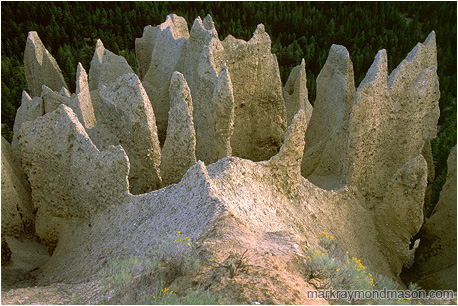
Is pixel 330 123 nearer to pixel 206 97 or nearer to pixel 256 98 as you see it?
pixel 256 98

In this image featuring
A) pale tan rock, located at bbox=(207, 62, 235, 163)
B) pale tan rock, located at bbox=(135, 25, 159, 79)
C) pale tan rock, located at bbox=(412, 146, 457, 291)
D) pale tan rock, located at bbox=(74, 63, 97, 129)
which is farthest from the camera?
pale tan rock, located at bbox=(135, 25, 159, 79)

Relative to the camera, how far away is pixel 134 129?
283 inches

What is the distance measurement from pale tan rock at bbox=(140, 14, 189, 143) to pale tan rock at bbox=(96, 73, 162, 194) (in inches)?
91.3

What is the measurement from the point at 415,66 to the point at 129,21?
1697cm

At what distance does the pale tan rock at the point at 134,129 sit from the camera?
714 cm

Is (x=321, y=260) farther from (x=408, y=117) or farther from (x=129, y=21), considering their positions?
(x=129, y=21)

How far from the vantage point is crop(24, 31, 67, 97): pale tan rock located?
11211mm

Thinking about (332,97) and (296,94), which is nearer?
(332,97)

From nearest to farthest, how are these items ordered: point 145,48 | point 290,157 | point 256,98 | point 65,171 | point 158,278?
1. point 158,278
2. point 290,157
3. point 65,171
4. point 256,98
5. point 145,48

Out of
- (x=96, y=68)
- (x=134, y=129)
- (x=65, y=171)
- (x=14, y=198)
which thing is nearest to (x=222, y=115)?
(x=134, y=129)

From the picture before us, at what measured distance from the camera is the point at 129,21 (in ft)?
75.2

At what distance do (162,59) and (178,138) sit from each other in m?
4.61

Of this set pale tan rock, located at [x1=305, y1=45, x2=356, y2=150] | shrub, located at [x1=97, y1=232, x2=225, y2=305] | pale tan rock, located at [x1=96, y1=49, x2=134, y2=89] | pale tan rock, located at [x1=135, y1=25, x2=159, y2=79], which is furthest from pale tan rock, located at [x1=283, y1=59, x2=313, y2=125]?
shrub, located at [x1=97, y1=232, x2=225, y2=305]

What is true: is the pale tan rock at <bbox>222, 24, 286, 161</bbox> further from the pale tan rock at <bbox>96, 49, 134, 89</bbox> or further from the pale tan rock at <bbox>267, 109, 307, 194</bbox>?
the pale tan rock at <bbox>96, 49, 134, 89</bbox>
